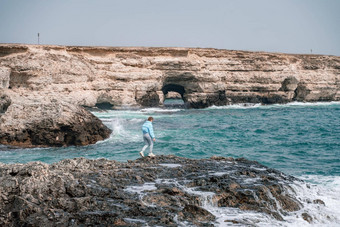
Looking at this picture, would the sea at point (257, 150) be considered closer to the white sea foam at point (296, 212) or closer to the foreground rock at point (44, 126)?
the white sea foam at point (296, 212)

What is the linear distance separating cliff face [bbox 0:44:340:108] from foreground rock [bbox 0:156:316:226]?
73.6ft

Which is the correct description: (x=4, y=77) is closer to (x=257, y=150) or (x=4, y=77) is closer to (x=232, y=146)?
(x=232, y=146)

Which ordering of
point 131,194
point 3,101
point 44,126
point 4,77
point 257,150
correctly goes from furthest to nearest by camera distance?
point 4,77
point 3,101
point 44,126
point 257,150
point 131,194

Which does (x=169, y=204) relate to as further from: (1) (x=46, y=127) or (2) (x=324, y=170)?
(1) (x=46, y=127)

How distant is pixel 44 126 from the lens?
17.0 m

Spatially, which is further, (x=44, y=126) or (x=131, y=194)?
(x=44, y=126)

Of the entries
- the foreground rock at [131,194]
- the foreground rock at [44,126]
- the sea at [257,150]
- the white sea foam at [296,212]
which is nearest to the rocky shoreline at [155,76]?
the foreground rock at [44,126]

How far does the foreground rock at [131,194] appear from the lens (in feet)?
21.3

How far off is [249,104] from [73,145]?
3115 cm

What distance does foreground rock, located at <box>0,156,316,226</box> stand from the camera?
6.50 meters

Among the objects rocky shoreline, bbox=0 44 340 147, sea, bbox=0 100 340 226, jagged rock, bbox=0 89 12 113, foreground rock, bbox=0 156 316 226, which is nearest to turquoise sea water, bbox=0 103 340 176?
sea, bbox=0 100 340 226

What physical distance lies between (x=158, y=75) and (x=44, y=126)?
23.5 meters

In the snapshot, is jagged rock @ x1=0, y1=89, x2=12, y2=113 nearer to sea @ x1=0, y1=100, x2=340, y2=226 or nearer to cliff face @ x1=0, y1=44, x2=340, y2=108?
sea @ x1=0, y1=100, x2=340, y2=226

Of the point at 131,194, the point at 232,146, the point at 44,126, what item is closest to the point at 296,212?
the point at 131,194
